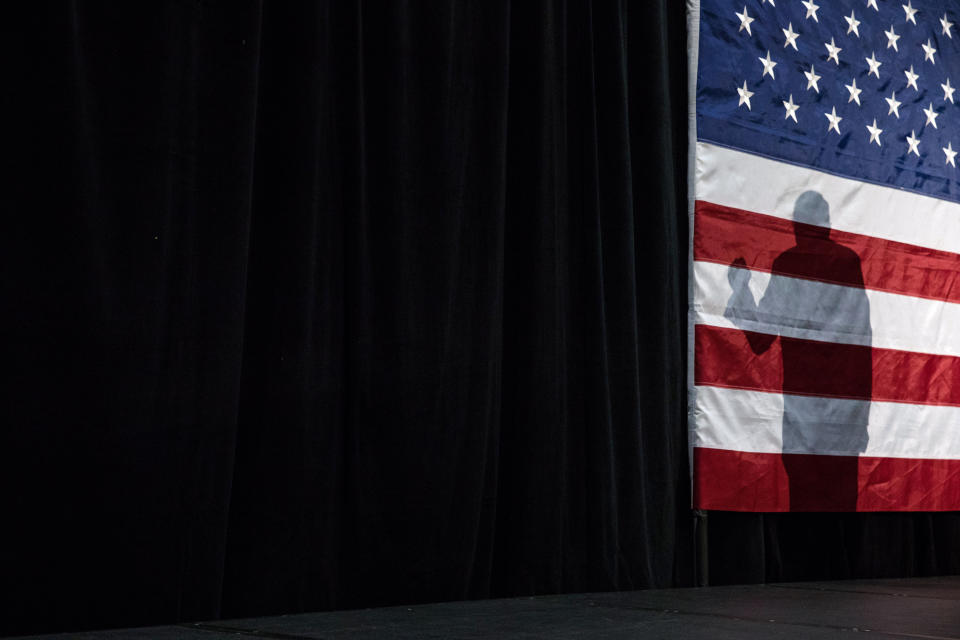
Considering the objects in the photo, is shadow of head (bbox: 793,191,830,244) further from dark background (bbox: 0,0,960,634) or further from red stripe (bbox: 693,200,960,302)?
dark background (bbox: 0,0,960,634)

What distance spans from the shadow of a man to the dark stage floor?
537 millimetres

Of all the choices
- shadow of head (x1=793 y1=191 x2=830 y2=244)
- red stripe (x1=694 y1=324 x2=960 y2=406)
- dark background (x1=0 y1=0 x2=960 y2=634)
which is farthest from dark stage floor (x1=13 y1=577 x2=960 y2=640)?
shadow of head (x1=793 y1=191 x2=830 y2=244)

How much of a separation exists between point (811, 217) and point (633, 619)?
1711 millimetres

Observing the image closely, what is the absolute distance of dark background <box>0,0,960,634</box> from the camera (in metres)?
1.96

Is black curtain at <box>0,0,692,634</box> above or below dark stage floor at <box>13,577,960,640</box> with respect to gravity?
above

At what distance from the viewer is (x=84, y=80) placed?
6.59 ft

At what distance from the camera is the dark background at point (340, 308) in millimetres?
1963

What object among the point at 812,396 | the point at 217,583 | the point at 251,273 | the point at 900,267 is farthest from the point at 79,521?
the point at 900,267

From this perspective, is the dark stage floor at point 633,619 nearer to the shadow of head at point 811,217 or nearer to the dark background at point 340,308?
the dark background at point 340,308

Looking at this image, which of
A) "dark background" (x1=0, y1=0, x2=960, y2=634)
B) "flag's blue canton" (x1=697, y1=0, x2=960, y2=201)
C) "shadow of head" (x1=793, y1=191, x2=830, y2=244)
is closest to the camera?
"dark background" (x1=0, y1=0, x2=960, y2=634)

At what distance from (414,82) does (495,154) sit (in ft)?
0.89

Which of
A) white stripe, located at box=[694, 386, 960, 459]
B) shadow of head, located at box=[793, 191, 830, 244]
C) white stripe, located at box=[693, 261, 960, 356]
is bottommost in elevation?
white stripe, located at box=[694, 386, 960, 459]

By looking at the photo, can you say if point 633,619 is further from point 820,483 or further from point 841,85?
point 841,85

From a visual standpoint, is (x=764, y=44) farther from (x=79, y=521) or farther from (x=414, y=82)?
(x=79, y=521)
